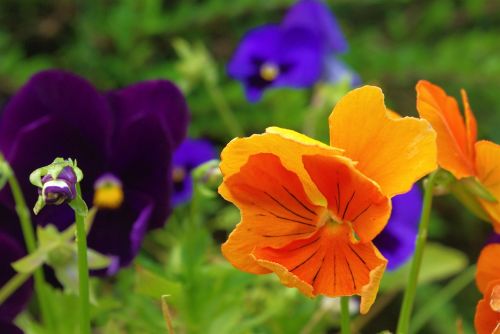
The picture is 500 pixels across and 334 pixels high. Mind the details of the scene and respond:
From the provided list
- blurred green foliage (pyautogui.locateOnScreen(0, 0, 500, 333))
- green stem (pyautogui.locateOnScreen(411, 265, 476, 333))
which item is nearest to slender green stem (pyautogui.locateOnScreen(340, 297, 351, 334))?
green stem (pyautogui.locateOnScreen(411, 265, 476, 333))

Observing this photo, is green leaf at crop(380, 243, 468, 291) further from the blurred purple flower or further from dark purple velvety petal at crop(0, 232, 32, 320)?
dark purple velvety petal at crop(0, 232, 32, 320)

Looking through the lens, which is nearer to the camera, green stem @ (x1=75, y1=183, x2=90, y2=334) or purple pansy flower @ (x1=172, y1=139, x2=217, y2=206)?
green stem @ (x1=75, y1=183, x2=90, y2=334)

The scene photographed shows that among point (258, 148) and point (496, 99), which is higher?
point (258, 148)

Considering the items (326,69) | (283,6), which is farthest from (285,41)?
(283,6)

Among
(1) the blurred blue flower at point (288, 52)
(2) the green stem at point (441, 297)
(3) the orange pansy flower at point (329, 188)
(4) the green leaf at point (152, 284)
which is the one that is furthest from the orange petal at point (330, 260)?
(1) the blurred blue flower at point (288, 52)

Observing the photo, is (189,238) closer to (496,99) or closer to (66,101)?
(66,101)

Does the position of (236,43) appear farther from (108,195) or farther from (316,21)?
(108,195)
